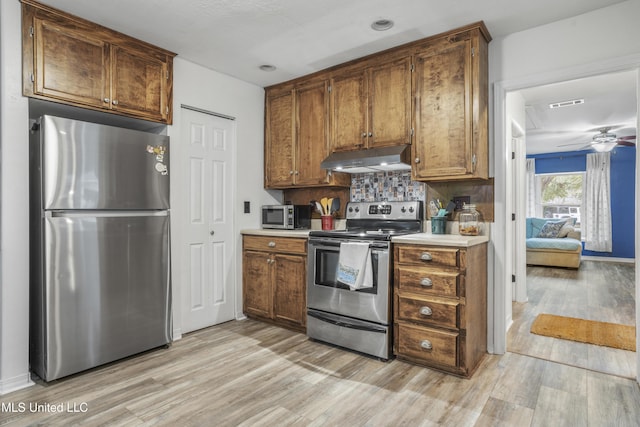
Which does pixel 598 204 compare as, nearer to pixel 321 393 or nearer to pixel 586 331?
pixel 586 331

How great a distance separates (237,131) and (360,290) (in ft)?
6.81

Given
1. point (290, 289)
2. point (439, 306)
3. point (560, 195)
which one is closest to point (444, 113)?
point (439, 306)

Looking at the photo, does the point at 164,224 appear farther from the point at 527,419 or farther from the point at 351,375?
the point at 527,419

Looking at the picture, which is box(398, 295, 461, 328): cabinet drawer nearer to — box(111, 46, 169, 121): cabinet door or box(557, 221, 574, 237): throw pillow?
box(111, 46, 169, 121): cabinet door

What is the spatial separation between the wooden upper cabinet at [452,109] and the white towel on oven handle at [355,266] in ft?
2.52

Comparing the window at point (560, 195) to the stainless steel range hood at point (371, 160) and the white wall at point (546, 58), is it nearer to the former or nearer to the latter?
the white wall at point (546, 58)

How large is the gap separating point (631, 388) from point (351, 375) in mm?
1759

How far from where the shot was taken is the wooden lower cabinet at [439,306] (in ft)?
7.88

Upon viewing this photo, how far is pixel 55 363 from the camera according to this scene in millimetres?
2322

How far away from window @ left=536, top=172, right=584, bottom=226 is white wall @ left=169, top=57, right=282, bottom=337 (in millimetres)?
7344

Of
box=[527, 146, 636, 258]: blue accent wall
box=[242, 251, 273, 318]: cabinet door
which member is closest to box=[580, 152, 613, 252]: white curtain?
box=[527, 146, 636, 258]: blue accent wall

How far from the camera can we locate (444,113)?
9.15 feet

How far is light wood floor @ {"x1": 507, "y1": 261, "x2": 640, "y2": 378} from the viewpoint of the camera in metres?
2.74

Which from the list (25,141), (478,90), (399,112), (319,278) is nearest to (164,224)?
(25,141)
